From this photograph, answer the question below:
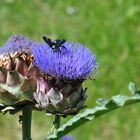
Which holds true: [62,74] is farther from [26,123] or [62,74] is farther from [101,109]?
[101,109]

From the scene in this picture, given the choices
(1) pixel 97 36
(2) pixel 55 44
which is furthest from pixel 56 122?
(1) pixel 97 36

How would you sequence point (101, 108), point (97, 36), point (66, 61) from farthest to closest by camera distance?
1. point (97, 36)
2. point (66, 61)
3. point (101, 108)

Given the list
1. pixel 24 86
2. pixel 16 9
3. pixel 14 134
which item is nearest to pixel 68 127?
pixel 24 86

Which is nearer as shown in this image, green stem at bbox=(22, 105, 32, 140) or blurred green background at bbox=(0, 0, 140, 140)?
green stem at bbox=(22, 105, 32, 140)

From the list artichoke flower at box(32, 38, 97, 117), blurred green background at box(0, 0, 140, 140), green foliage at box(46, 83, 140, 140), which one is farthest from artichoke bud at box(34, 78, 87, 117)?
blurred green background at box(0, 0, 140, 140)

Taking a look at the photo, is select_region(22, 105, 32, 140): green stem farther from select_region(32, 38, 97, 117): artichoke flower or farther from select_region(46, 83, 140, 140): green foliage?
select_region(46, 83, 140, 140): green foliage

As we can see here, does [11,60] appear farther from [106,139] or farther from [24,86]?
[106,139]
